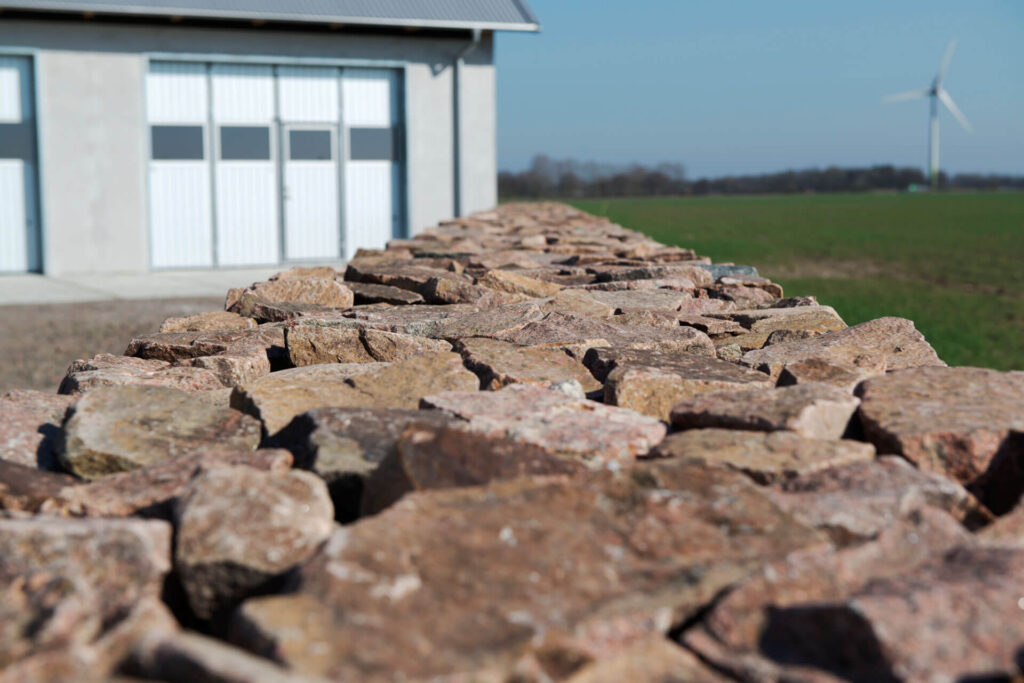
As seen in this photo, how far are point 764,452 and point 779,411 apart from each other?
245 mm

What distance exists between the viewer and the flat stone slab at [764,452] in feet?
7.29

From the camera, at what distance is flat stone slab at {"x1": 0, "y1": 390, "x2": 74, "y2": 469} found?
8.63 ft

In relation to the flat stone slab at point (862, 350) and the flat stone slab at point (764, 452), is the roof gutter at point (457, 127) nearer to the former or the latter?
the flat stone slab at point (862, 350)

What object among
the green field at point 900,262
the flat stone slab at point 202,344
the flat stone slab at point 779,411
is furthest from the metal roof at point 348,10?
the flat stone slab at point 779,411

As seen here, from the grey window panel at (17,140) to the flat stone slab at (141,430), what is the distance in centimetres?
Answer: 1260

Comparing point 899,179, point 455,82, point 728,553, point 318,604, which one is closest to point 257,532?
point 318,604

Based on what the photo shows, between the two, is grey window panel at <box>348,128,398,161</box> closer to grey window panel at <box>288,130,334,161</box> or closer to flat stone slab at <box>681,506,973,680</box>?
grey window panel at <box>288,130,334,161</box>

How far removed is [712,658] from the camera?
153 centimetres

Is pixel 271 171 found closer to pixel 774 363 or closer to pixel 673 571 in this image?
pixel 774 363

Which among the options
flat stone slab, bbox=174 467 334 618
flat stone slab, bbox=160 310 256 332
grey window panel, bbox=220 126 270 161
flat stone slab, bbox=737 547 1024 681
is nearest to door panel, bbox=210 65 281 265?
grey window panel, bbox=220 126 270 161

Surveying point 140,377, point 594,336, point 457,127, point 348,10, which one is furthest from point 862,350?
point 348,10

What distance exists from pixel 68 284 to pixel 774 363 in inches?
481

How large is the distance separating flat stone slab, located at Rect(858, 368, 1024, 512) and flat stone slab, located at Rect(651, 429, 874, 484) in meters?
0.10

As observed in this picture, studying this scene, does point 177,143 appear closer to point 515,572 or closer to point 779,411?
point 779,411
